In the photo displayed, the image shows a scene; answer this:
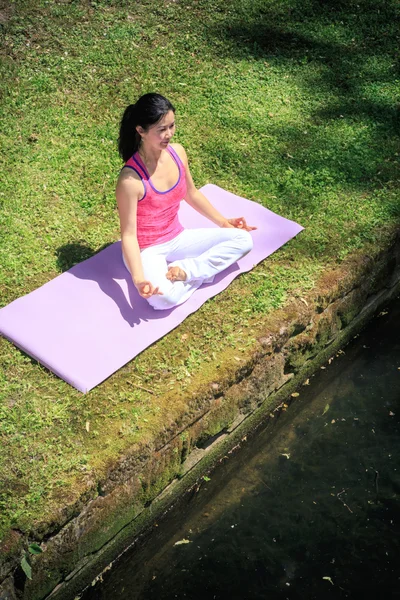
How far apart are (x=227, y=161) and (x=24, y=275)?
2.13 metres

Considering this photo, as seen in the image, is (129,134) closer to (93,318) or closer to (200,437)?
(93,318)

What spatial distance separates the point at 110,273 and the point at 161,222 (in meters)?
0.54

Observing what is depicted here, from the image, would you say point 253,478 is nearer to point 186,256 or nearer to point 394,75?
point 186,256

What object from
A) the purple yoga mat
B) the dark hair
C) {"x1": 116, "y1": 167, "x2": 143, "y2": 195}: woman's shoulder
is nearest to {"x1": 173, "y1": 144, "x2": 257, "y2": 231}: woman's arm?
the purple yoga mat

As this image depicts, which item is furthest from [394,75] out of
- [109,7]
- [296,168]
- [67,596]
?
[67,596]

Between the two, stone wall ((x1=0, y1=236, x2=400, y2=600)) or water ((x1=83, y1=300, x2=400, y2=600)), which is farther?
water ((x1=83, y1=300, x2=400, y2=600))

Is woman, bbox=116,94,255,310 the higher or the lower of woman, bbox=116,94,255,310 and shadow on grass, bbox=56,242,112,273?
the higher

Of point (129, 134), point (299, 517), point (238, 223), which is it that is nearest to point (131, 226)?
point (129, 134)

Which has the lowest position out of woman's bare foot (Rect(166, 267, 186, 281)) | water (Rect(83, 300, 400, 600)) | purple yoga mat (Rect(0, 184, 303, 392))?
water (Rect(83, 300, 400, 600))

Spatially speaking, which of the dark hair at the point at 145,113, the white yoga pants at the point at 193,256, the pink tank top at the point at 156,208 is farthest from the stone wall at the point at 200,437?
the dark hair at the point at 145,113

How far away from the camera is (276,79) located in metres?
7.63

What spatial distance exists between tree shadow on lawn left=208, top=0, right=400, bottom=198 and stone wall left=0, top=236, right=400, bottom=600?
4.27ft

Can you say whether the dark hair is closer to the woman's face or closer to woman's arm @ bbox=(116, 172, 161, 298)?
the woman's face

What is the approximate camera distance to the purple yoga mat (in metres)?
4.53
